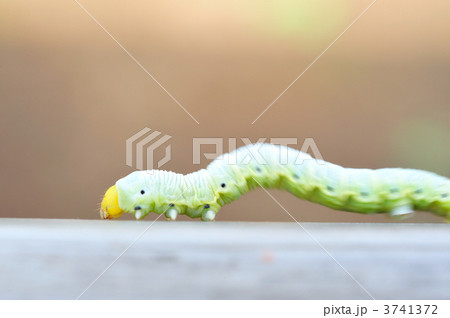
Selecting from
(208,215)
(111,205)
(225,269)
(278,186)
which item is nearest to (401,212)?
(278,186)

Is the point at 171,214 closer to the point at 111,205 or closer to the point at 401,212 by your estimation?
the point at 111,205

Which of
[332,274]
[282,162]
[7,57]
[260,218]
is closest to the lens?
[332,274]

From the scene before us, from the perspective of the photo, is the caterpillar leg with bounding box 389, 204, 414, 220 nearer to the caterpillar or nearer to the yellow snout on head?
the caterpillar

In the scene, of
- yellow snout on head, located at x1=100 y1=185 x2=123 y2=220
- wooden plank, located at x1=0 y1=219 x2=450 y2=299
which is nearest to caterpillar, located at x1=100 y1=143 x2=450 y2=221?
yellow snout on head, located at x1=100 y1=185 x2=123 y2=220

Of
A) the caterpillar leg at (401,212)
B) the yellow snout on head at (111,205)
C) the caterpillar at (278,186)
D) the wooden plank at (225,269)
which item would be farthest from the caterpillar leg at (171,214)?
the wooden plank at (225,269)

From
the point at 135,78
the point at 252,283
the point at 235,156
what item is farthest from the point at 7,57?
the point at 252,283

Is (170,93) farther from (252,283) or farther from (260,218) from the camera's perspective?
(252,283)
